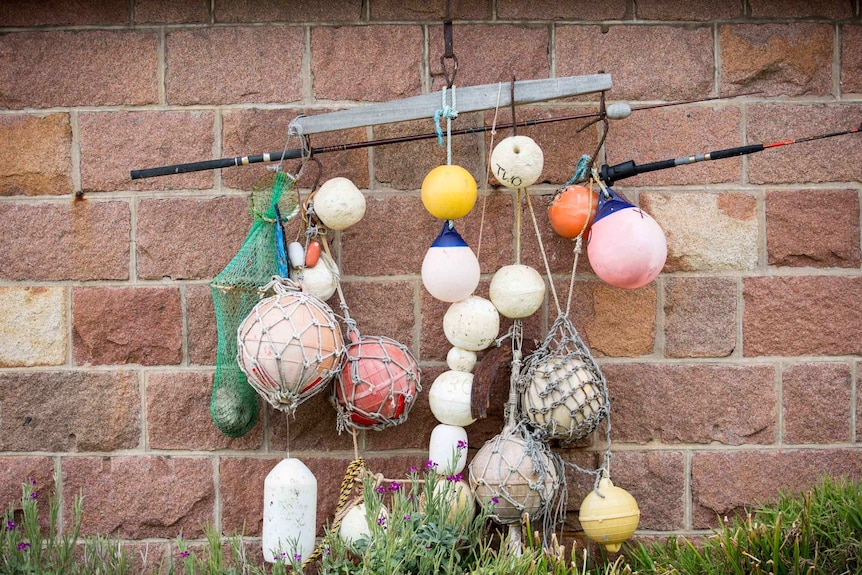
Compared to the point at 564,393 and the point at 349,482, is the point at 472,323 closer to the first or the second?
the point at 564,393

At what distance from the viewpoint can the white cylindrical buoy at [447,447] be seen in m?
2.20

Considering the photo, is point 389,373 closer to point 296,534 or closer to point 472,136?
point 296,534

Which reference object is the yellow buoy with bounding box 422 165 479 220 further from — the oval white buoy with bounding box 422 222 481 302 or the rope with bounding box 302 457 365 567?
the rope with bounding box 302 457 365 567

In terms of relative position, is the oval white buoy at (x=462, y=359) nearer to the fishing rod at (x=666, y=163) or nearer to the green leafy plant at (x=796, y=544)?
the fishing rod at (x=666, y=163)

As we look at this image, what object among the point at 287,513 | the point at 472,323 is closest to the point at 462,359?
the point at 472,323

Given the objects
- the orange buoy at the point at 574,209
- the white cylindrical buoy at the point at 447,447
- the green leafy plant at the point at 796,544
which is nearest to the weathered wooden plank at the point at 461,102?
the orange buoy at the point at 574,209

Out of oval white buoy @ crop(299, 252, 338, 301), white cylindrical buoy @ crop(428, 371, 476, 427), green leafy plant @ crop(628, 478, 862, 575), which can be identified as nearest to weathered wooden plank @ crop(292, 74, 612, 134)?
oval white buoy @ crop(299, 252, 338, 301)

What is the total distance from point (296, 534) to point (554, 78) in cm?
141

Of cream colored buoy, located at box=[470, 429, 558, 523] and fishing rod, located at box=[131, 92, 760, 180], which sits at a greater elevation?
fishing rod, located at box=[131, 92, 760, 180]

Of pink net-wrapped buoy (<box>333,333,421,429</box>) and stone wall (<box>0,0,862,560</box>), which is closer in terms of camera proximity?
pink net-wrapped buoy (<box>333,333,421,429</box>)

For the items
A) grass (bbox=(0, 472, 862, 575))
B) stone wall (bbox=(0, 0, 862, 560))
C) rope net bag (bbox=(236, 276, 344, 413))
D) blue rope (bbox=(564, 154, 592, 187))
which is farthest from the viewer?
stone wall (bbox=(0, 0, 862, 560))

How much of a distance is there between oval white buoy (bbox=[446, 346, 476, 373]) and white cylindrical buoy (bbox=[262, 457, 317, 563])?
499 millimetres

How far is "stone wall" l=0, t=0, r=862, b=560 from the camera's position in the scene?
240 centimetres

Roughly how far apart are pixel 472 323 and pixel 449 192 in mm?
356
